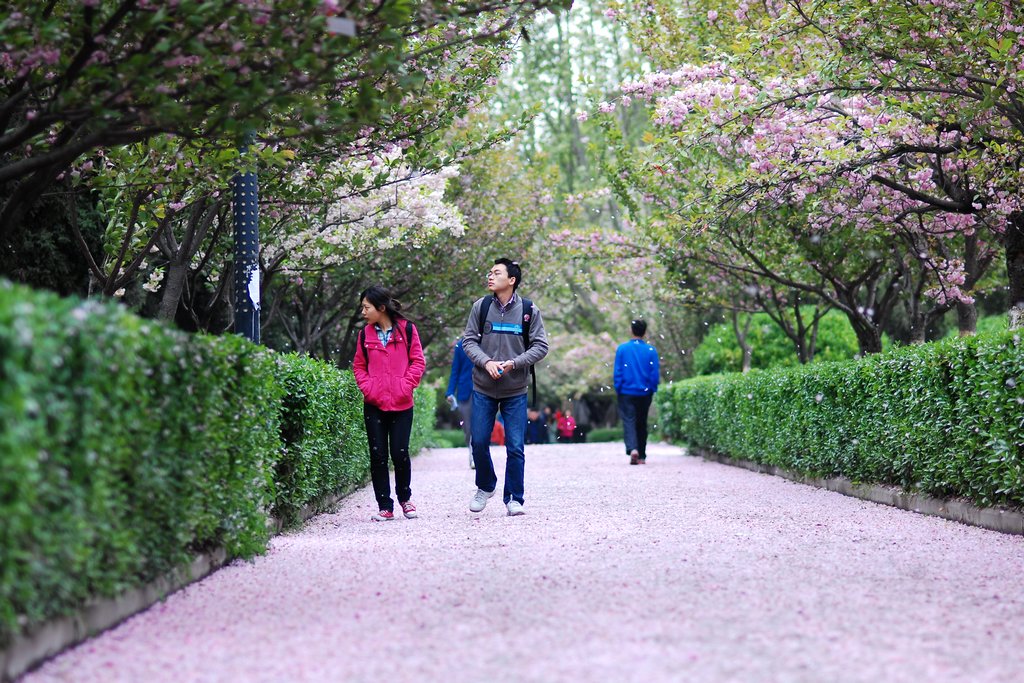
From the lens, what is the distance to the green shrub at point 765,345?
31.5 metres

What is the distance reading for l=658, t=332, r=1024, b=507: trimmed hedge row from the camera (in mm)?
8836

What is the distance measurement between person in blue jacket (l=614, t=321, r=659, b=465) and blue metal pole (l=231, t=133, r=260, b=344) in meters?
9.71

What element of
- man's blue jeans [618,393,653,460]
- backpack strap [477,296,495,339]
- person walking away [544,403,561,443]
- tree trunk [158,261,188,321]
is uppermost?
tree trunk [158,261,188,321]

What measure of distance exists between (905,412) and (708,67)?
20.0 ft

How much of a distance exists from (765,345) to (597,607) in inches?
1071

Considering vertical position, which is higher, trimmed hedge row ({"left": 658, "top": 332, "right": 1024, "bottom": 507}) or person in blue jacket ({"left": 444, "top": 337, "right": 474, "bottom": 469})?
person in blue jacket ({"left": 444, "top": 337, "right": 474, "bottom": 469})

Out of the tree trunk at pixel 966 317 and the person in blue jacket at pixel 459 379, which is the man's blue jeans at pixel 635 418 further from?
the tree trunk at pixel 966 317

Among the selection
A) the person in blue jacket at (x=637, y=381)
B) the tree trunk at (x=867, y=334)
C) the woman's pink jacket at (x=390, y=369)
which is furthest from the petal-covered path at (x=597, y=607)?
the tree trunk at (x=867, y=334)

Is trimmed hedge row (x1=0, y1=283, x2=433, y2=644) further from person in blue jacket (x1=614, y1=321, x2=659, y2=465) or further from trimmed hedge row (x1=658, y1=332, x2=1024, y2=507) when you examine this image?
person in blue jacket (x1=614, y1=321, x2=659, y2=465)

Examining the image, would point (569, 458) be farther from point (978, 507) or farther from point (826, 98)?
point (978, 507)

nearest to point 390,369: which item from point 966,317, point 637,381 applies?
point 637,381

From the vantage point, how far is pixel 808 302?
101 feet

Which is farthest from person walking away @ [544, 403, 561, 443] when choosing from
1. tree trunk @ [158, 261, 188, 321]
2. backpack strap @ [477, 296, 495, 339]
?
backpack strap @ [477, 296, 495, 339]

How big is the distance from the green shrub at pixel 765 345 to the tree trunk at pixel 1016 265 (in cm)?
1796
